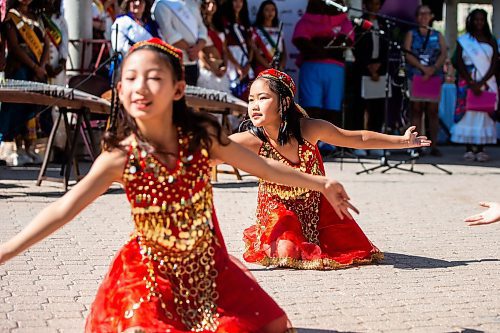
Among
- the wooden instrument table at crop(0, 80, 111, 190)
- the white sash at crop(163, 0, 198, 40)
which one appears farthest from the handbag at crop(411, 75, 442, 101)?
the wooden instrument table at crop(0, 80, 111, 190)

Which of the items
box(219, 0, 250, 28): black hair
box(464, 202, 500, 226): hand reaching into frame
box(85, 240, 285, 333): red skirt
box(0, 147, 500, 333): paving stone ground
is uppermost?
box(219, 0, 250, 28): black hair

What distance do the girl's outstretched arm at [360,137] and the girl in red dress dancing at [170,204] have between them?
166cm

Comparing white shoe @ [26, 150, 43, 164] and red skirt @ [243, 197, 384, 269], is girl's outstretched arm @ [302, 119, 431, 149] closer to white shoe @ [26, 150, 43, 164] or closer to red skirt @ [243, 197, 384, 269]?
red skirt @ [243, 197, 384, 269]

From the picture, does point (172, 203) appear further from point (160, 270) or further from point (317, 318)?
point (317, 318)

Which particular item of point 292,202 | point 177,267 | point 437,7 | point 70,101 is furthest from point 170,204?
point 437,7

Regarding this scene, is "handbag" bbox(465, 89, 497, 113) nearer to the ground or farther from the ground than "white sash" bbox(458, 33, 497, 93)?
nearer to the ground

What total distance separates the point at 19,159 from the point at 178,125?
743 cm

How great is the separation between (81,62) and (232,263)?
26.5ft

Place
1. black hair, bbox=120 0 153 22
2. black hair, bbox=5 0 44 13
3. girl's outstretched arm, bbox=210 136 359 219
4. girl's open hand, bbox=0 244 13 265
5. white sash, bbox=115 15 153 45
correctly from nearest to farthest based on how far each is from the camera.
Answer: girl's open hand, bbox=0 244 13 265 → girl's outstretched arm, bbox=210 136 359 219 → black hair, bbox=5 0 44 13 → white sash, bbox=115 15 153 45 → black hair, bbox=120 0 153 22

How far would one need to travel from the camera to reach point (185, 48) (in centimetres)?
1136

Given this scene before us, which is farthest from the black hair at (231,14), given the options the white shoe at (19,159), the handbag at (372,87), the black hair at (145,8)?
the white shoe at (19,159)

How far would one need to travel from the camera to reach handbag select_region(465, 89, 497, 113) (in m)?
13.1

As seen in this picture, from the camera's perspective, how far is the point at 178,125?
400 cm

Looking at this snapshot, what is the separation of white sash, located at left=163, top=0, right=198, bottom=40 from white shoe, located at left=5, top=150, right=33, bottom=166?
2.47 m
